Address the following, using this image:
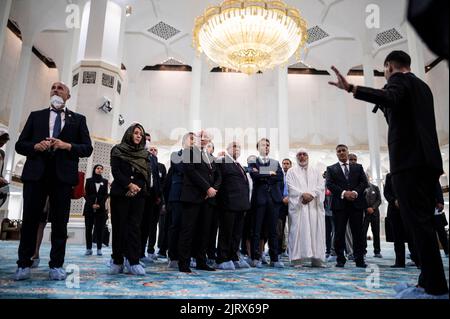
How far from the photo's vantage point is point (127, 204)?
2.91 meters

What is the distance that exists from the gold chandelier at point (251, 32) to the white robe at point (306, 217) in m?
3.26

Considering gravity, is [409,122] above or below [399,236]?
above

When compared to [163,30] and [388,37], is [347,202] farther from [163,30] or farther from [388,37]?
[163,30]

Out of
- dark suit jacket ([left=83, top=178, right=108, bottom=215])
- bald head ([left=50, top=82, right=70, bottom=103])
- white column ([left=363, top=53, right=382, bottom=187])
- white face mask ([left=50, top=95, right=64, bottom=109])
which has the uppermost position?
white column ([left=363, top=53, right=382, bottom=187])

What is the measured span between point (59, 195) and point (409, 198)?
7.97ft

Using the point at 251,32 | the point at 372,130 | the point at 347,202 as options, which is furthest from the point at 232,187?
the point at 372,130

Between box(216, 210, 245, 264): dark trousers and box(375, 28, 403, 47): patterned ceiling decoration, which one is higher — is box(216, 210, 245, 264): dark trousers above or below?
below

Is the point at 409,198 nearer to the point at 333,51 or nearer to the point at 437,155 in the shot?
the point at 437,155

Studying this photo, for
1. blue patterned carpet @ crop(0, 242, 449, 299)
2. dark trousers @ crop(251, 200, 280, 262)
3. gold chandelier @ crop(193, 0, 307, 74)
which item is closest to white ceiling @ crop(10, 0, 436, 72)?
gold chandelier @ crop(193, 0, 307, 74)

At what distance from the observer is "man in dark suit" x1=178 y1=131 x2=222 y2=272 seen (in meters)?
3.08

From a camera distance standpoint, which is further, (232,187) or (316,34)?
(316,34)

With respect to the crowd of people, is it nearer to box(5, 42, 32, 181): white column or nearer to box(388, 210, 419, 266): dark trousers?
box(388, 210, 419, 266): dark trousers

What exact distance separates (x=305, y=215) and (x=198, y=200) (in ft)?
5.34

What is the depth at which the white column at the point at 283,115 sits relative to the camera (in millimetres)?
11289
